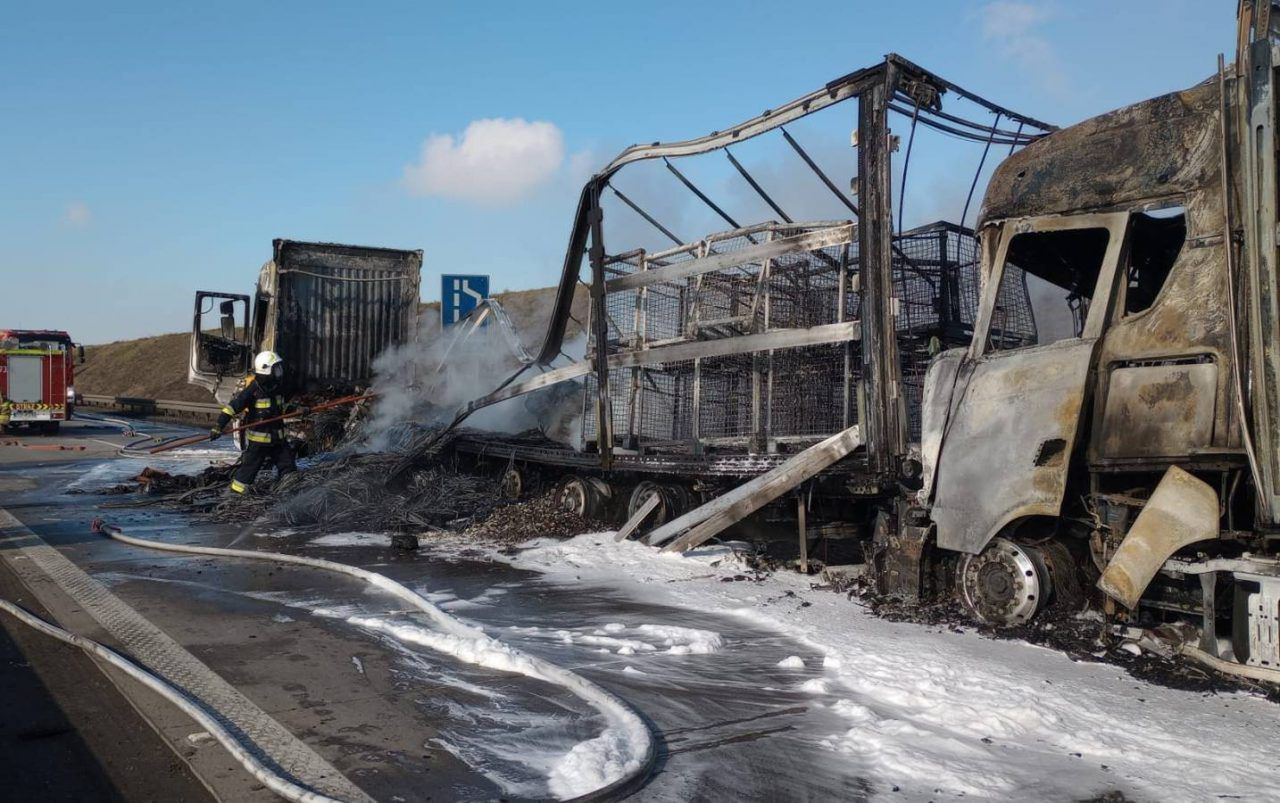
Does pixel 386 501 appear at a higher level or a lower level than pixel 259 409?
lower

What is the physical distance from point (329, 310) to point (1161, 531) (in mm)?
12867

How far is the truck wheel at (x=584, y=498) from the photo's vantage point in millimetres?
9953

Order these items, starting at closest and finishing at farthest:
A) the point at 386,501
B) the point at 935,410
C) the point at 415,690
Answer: the point at 415,690 < the point at 935,410 < the point at 386,501

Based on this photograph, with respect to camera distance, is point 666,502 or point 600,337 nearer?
point 666,502

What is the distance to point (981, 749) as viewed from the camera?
12.7ft

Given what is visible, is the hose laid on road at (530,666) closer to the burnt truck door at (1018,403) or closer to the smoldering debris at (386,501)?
the smoldering debris at (386,501)

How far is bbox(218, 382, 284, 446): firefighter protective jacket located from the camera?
37.0ft

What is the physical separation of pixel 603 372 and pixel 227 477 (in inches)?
239

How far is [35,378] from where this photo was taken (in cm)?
2484

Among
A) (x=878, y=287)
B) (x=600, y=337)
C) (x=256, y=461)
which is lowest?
(x=256, y=461)

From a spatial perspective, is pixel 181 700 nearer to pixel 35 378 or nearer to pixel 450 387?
pixel 450 387

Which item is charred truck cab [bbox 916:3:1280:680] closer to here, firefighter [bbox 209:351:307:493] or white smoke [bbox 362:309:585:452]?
white smoke [bbox 362:309:585:452]

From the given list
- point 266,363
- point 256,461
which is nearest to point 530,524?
point 256,461

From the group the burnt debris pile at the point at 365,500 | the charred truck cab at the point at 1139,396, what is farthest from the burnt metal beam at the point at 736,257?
the burnt debris pile at the point at 365,500
